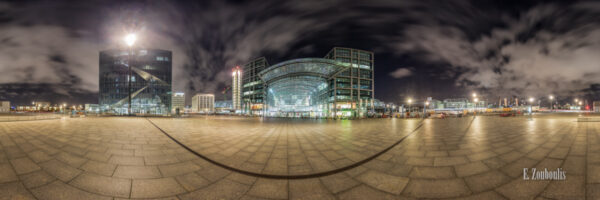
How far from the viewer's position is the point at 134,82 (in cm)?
6688

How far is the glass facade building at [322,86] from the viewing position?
162 feet

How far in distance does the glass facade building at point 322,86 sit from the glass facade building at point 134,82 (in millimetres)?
38202

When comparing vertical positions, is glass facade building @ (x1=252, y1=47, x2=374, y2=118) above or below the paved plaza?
above

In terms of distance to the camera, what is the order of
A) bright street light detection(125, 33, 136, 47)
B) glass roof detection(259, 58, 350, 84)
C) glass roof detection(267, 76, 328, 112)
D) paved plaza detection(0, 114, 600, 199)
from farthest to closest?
glass roof detection(267, 76, 328, 112) < glass roof detection(259, 58, 350, 84) < bright street light detection(125, 33, 136, 47) < paved plaza detection(0, 114, 600, 199)

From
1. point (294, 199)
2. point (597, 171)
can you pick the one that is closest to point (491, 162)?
point (597, 171)

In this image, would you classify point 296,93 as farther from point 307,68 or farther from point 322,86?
point 307,68

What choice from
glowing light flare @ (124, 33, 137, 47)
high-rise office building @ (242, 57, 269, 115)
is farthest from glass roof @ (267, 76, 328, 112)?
glowing light flare @ (124, 33, 137, 47)

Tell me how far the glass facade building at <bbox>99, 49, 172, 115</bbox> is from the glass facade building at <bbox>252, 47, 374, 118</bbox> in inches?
1504

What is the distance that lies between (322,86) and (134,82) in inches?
2490

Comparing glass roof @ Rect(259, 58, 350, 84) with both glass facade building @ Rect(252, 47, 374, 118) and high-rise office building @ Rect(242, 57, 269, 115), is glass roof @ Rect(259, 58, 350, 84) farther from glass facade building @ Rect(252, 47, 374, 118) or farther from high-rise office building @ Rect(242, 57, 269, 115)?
high-rise office building @ Rect(242, 57, 269, 115)

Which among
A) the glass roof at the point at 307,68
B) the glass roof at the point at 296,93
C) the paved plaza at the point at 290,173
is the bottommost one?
the paved plaza at the point at 290,173

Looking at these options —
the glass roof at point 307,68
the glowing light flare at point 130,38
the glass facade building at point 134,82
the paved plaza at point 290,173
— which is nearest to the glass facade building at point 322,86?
the glass roof at point 307,68

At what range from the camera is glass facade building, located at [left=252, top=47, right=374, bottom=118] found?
49406 millimetres

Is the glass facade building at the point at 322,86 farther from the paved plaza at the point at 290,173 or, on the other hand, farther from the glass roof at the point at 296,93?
the paved plaza at the point at 290,173
